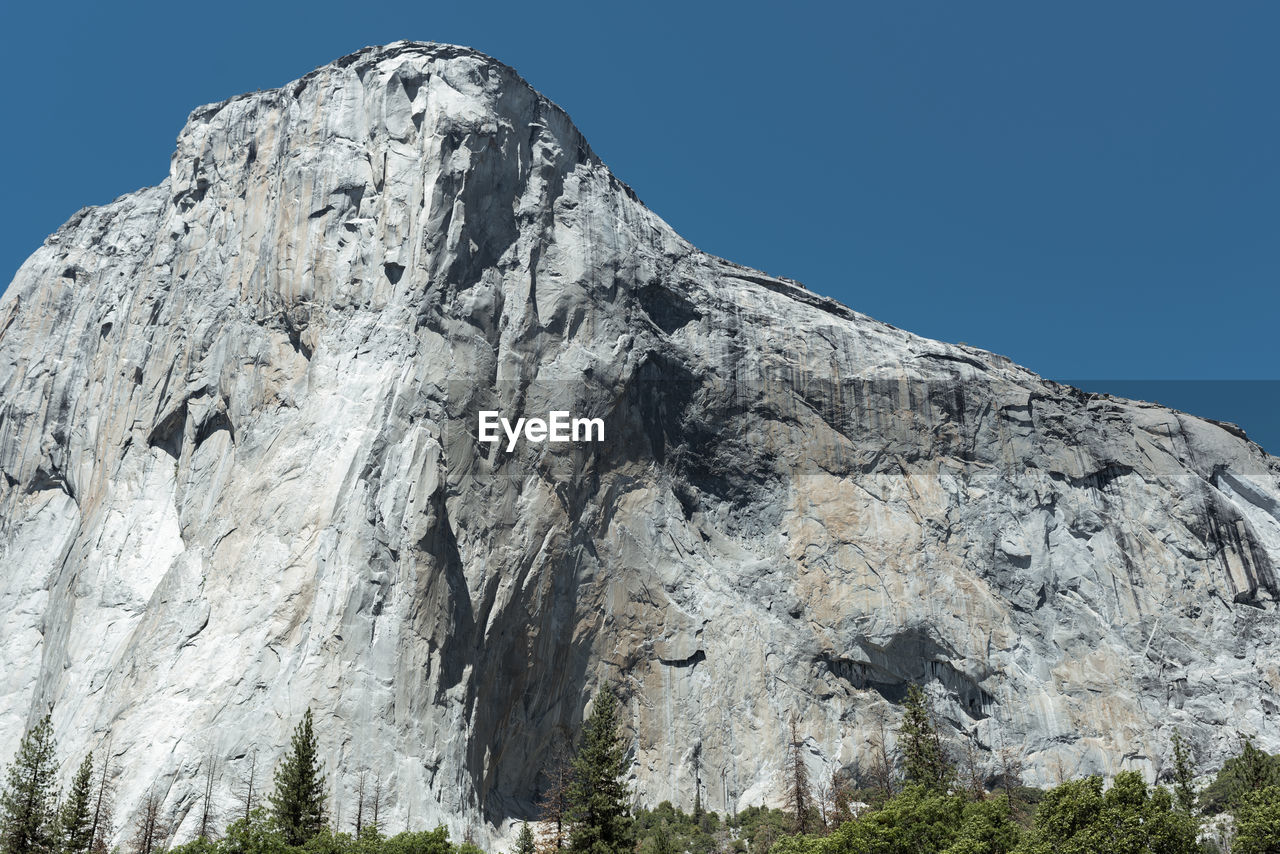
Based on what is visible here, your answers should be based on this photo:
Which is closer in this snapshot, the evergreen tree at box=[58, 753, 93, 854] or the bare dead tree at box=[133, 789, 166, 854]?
the evergreen tree at box=[58, 753, 93, 854]

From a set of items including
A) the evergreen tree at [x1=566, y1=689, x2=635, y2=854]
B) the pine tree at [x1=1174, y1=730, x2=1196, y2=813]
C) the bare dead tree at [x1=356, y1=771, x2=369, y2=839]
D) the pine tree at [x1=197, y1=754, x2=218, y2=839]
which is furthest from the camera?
the pine tree at [x1=1174, y1=730, x2=1196, y2=813]

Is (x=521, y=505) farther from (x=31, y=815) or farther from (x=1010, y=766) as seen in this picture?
(x=1010, y=766)

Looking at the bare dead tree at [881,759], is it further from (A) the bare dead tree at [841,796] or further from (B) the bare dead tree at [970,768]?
(B) the bare dead tree at [970,768]

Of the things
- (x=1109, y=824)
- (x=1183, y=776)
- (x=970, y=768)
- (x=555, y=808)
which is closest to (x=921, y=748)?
(x=970, y=768)

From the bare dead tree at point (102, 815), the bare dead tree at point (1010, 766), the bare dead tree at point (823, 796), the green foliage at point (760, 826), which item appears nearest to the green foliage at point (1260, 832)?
the green foliage at point (760, 826)

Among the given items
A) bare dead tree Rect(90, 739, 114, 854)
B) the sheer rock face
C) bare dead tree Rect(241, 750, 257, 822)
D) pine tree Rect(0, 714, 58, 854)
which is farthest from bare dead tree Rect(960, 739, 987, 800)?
pine tree Rect(0, 714, 58, 854)

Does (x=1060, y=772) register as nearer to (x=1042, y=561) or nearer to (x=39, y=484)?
(x=1042, y=561)

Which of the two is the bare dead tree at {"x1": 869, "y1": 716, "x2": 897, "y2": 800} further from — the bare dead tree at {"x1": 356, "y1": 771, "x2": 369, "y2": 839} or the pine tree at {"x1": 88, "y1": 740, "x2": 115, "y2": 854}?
the pine tree at {"x1": 88, "y1": 740, "x2": 115, "y2": 854}
